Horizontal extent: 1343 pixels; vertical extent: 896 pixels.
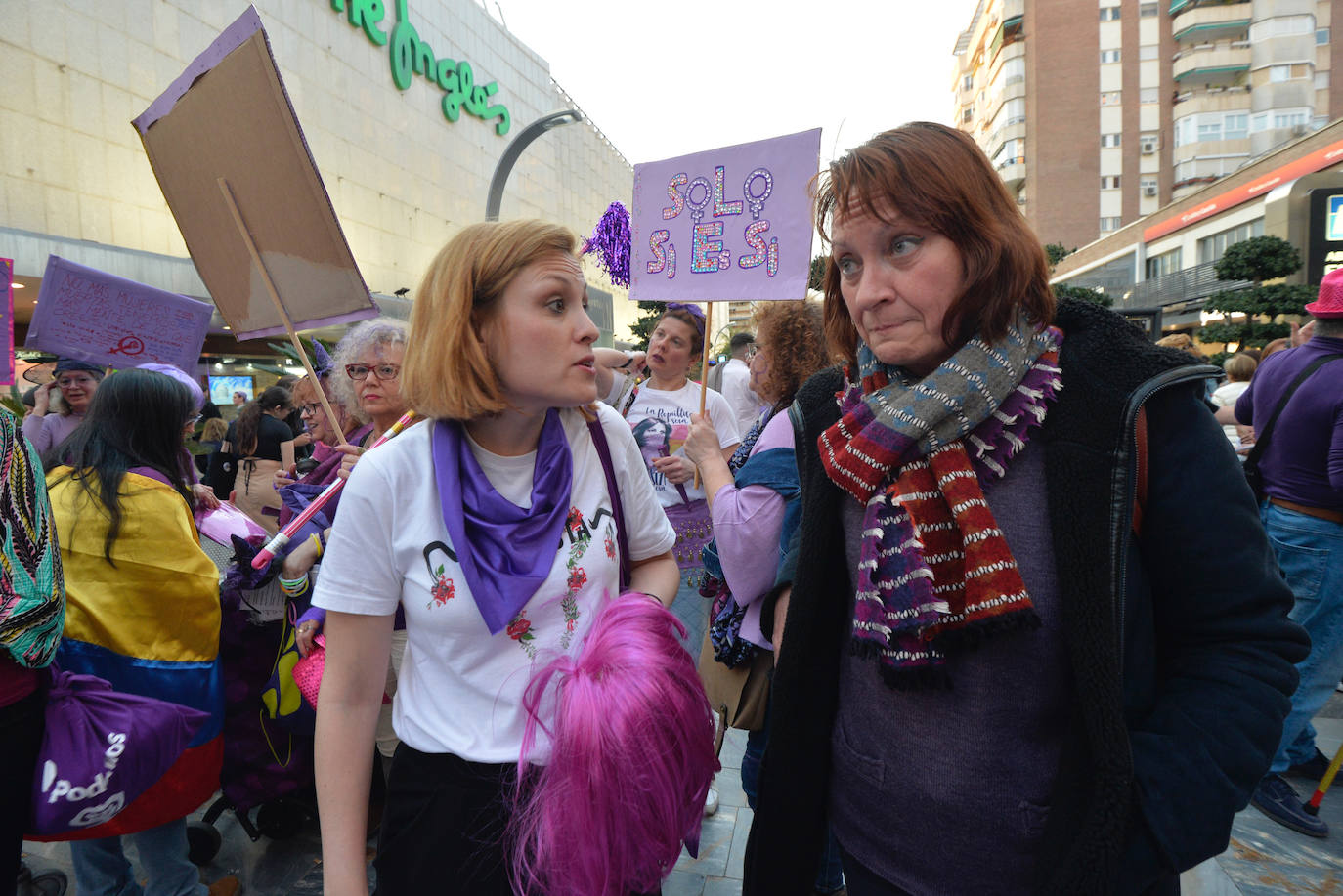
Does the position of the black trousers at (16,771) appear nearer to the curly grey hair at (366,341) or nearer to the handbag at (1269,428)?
the curly grey hair at (366,341)

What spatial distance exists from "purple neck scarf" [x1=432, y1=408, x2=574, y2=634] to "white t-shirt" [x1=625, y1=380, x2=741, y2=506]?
2.28 m

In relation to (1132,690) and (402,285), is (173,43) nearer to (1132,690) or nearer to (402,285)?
(402,285)

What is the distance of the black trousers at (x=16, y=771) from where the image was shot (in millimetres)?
1773

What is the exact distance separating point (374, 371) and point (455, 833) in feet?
6.55

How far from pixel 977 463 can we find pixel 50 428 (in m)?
5.75

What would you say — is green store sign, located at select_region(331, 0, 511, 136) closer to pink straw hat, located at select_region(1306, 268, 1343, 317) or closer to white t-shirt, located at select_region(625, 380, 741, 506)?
white t-shirt, located at select_region(625, 380, 741, 506)

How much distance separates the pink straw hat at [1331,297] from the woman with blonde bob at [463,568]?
353cm

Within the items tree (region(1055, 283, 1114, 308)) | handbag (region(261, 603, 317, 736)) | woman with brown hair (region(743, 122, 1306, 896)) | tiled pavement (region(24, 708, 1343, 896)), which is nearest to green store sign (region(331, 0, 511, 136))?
tree (region(1055, 283, 1114, 308))

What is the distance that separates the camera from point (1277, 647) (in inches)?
41.5

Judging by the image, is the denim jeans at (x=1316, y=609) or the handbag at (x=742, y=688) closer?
the handbag at (x=742, y=688)

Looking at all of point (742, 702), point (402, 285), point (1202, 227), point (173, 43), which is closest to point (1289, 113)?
point (1202, 227)

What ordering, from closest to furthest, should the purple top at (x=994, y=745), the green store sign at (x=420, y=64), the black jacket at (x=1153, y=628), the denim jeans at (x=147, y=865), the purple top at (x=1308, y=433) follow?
the black jacket at (x=1153, y=628) → the purple top at (x=994, y=745) → the denim jeans at (x=147, y=865) → the purple top at (x=1308, y=433) → the green store sign at (x=420, y=64)

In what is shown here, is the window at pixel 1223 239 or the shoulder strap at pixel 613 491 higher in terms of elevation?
the window at pixel 1223 239

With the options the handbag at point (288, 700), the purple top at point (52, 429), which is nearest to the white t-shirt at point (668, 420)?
the handbag at point (288, 700)
